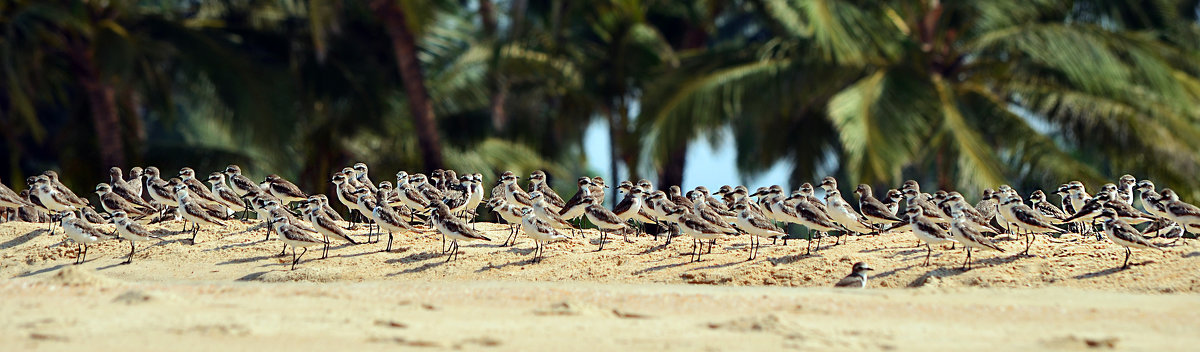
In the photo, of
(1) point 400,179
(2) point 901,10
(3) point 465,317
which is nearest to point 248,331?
(3) point 465,317

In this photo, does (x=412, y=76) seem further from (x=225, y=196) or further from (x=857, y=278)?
(x=857, y=278)

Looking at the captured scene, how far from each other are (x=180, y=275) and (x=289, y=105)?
13546mm

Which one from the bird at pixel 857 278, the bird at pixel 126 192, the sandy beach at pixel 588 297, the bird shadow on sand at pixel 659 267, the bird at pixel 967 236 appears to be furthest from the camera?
the bird at pixel 126 192

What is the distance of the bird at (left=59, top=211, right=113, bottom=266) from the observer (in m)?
15.9

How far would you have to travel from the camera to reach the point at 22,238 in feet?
56.7

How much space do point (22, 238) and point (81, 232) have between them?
1.81m

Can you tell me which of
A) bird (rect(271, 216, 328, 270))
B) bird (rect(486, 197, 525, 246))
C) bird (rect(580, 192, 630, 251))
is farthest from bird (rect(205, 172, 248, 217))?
bird (rect(580, 192, 630, 251))

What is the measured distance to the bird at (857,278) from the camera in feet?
45.6

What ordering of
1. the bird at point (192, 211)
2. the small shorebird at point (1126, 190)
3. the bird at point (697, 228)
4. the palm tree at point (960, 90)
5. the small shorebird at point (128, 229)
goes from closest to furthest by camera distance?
the bird at point (697, 228) → the small shorebird at point (128, 229) → the bird at point (192, 211) → the small shorebird at point (1126, 190) → the palm tree at point (960, 90)

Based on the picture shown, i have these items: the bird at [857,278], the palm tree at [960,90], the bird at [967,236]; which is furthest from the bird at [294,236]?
the palm tree at [960,90]

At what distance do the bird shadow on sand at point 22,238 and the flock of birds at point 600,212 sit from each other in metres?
0.26

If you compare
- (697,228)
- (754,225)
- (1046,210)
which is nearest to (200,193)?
(697,228)

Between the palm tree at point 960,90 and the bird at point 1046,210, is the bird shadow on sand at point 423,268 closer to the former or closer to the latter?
the bird at point 1046,210

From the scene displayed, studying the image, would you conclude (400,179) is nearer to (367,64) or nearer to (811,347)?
(811,347)
